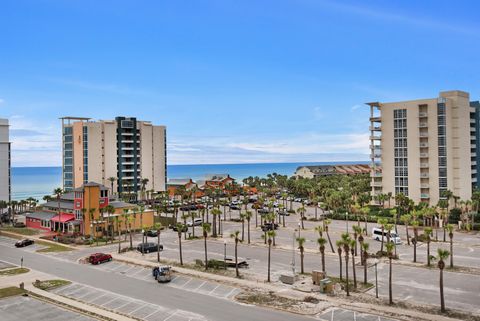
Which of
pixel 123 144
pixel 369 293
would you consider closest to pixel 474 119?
pixel 369 293

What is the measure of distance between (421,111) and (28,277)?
91.0 m

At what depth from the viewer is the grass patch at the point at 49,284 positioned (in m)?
44.1

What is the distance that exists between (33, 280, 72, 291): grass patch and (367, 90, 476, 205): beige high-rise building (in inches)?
3295

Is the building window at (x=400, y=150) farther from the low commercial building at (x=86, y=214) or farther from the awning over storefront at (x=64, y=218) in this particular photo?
the awning over storefront at (x=64, y=218)

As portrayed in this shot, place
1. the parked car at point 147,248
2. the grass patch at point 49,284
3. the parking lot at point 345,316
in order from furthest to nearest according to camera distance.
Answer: the parked car at point 147,248 → the grass patch at point 49,284 → the parking lot at point 345,316

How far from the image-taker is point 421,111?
105 m

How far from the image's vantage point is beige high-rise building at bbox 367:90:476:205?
101m

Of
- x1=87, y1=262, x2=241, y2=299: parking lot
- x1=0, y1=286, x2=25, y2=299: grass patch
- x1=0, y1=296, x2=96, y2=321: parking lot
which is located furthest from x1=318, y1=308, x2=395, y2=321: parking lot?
x1=0, y1=286, x2=25, y2=299: grass patch

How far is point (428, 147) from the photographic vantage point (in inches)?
4092

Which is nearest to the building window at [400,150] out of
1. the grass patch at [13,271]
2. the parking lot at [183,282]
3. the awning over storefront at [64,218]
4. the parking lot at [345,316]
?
the awning over storefront at [64,218]

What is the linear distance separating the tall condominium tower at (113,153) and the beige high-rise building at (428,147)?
73372 mm

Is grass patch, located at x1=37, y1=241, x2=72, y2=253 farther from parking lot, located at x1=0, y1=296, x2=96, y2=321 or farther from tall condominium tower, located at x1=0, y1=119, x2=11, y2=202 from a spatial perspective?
tall condominium tower, located at x1=0, y1=119, x2=11, y2=202

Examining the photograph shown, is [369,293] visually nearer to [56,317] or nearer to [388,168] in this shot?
[56,317]

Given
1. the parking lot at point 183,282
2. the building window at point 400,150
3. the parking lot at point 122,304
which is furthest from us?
the building window at point 400,150
